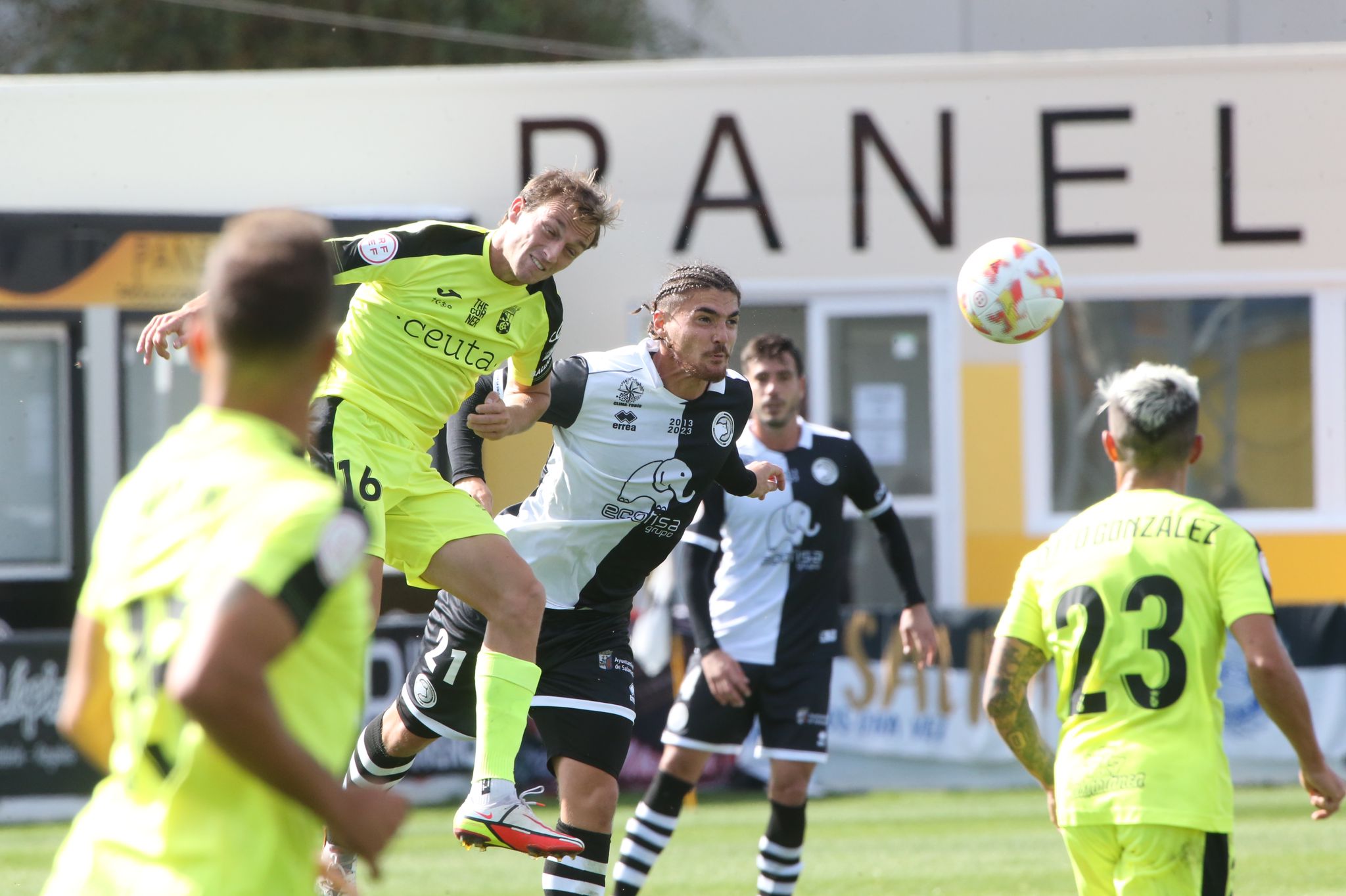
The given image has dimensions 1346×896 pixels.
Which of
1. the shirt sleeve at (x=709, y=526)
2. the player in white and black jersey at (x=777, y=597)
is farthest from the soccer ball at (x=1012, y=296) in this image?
the shirt sleeve at (x=709, y=526)

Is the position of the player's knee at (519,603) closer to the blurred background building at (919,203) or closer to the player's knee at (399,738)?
the player's knee at (399,738)

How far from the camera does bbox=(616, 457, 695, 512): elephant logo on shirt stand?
521 cm

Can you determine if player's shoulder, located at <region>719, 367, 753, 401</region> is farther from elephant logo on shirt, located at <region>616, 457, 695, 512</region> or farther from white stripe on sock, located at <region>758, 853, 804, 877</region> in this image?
white stripe on sock, located at <region>758, 853, 804, 877</region>

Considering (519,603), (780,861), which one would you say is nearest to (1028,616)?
(519,603)

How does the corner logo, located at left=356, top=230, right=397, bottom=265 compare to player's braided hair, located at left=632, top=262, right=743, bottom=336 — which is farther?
player's braided hair, located at left=632, top=262, right=743, bottom=336

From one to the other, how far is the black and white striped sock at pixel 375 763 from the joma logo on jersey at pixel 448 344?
4.32 ft

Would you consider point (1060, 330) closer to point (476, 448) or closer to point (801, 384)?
point (801, 384)

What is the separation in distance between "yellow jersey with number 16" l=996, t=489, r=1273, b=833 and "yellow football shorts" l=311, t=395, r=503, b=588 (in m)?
1.94

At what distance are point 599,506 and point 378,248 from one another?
1143 mm

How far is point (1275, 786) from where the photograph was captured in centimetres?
1039

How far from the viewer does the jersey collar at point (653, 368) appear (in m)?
5.26

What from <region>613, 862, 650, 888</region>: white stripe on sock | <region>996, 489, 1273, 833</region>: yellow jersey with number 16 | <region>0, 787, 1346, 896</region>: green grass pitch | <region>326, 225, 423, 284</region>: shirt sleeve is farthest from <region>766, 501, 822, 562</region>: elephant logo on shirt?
<region>996, 489, 1273, 833</region>: yellow jersey with number 16

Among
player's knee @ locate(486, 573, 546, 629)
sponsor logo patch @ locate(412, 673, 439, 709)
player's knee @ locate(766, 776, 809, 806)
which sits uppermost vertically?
player's knee @ locate(486, 573, 546, 629)

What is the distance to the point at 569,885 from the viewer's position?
191 inches
